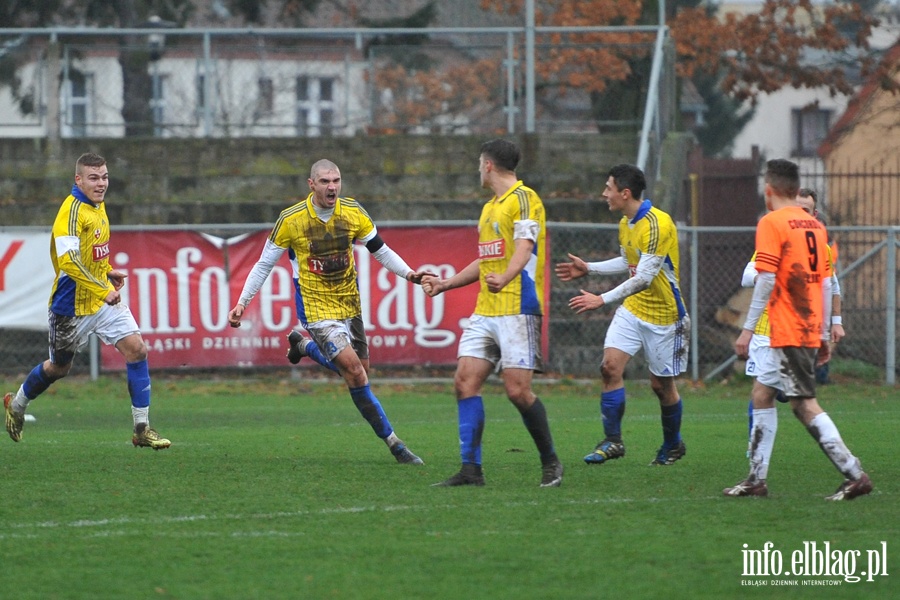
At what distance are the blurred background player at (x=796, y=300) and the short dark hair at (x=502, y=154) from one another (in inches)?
59.8

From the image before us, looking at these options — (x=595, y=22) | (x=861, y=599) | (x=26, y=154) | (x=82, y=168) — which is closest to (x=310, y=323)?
(x=82, y=168)

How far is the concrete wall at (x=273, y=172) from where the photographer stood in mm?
18578

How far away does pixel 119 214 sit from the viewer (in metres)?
18.5

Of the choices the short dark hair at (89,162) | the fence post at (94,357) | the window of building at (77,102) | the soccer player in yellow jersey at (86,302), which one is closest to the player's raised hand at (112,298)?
the soccer player in yellow jersey at (86,302)

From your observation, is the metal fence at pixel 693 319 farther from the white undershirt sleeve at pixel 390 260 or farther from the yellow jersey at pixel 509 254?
the yellow jersey at pixel 509 254

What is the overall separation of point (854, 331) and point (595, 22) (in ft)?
35.8

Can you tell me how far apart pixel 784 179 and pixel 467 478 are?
255 cm

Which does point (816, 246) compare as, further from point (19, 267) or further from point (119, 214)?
point (119, 214)

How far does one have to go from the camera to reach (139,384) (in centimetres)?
977

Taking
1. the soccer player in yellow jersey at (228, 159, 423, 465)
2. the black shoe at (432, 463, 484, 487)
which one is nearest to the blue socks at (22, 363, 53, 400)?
the soccer player in yellow jersey at (228, 159, 423, 465)

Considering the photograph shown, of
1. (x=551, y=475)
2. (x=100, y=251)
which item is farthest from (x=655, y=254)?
(x=100, y=251)

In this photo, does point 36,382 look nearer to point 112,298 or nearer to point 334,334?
point 112,298

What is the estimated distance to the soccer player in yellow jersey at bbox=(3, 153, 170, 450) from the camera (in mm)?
9586
